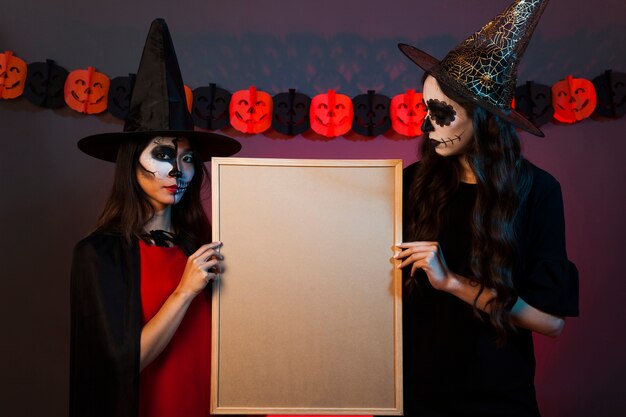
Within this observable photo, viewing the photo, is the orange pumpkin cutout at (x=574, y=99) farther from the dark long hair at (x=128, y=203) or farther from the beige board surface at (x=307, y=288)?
the dark long hair at (x=128, y=203)

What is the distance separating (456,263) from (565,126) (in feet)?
4.09

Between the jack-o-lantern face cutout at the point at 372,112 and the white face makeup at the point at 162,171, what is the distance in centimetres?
102

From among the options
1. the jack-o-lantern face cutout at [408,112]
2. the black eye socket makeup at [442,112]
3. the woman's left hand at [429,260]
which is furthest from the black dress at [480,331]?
the jack-o-lantern face cutout at [408,112]

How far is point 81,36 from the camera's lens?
2.23 m

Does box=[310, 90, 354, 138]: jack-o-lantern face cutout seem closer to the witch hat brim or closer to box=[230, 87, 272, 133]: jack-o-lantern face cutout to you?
box=[230, 87, 272, 133]: jack-o-lantern face cutout

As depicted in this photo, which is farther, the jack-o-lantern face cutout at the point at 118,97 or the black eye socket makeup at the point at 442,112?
the jack-o-lantern face cutout at the point at 118,97

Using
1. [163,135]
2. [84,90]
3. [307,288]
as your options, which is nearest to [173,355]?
[307,288]

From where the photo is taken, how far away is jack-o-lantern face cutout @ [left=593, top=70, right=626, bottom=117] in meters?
2.16

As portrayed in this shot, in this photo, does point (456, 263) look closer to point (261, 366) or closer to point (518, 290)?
point (518, 290)

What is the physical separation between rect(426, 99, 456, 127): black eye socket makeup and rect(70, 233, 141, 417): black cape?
833mm

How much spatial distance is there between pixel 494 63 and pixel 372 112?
98 cm

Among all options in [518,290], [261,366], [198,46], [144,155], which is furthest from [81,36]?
[518,290]

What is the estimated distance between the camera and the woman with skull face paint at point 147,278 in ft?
4.06

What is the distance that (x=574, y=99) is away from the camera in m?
2.16
